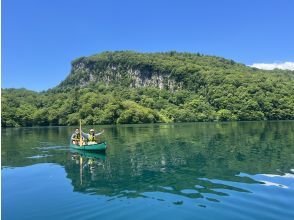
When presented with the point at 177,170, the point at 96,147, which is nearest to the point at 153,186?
the point at 177,170

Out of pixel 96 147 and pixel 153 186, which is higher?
pixel 96 147

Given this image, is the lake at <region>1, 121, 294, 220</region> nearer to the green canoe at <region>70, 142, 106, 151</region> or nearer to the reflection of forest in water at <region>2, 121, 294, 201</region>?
the reflection of forest in water at <region>2, 121, 294, 201</region>

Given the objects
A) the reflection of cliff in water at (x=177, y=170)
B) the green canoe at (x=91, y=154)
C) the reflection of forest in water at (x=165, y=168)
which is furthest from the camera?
the green canoe at (x=91, y=154)

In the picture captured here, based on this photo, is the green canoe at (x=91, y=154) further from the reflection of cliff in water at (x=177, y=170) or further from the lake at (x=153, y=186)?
the reflection of cliff in water at (x=177, y=170)

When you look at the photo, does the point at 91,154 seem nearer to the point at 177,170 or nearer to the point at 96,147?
the point at 96,147

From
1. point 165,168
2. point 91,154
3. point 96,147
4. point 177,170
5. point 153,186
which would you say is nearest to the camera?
point 153,186

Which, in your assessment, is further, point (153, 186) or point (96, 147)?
point (96, 147)

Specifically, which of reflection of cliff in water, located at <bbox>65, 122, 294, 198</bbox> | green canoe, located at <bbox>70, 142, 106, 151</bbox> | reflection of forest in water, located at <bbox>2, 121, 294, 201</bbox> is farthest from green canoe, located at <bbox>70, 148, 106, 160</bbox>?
reflection of cliff in water, located at <bbox>65, 122, 294, 198</bbox>

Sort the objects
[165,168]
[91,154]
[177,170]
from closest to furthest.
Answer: [177,170]
[165,168]
[91,154]

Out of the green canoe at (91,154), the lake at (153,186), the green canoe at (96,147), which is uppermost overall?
the green canoe at (96,147)

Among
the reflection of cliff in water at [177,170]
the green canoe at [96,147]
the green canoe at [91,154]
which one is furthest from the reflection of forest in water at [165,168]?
the green canoe at [96,147]

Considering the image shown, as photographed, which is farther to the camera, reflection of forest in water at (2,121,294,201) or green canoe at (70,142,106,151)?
green canoe at (70,142,106,151)

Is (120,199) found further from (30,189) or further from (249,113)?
(249,113)

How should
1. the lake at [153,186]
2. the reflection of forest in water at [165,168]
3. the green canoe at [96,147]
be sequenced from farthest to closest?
the green canoe at [96,147] → the reflection of forest in water at [165,168] → the lake at [153,186]
